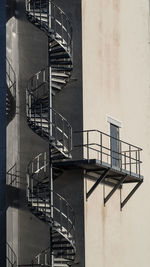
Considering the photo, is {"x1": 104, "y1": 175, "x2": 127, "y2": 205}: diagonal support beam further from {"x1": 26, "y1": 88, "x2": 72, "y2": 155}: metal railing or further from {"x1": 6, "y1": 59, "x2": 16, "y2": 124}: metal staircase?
{"x1": 6, "y1": 59, "x2": 16, "y2": 124}: metal staircase

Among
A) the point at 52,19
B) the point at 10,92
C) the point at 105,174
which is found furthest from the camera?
the point at 52,19

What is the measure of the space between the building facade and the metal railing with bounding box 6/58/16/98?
0.11 ft

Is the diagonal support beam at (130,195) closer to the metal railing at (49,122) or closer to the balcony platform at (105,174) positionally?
the balcony platform at (105,174)

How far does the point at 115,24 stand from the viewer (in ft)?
128

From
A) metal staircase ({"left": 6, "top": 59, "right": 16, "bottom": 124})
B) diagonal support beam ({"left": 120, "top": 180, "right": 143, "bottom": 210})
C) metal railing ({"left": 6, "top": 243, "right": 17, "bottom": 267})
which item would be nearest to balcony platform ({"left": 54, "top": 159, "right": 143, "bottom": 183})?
diagonal support beam ({"left": 120, "top": 180, "right": 143, "bottom": 210})

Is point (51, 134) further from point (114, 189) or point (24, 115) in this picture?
point (114, 189)

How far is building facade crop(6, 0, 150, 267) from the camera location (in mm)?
33406

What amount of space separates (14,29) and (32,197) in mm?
5943

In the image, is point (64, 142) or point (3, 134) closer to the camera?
point (3, 134)

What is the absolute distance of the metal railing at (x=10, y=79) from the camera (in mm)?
33906

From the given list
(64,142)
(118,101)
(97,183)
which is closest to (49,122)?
(64,142)

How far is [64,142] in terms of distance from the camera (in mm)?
34031

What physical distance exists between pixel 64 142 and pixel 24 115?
5.50 feet

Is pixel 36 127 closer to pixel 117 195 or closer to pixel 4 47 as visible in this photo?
pixel 4 47
